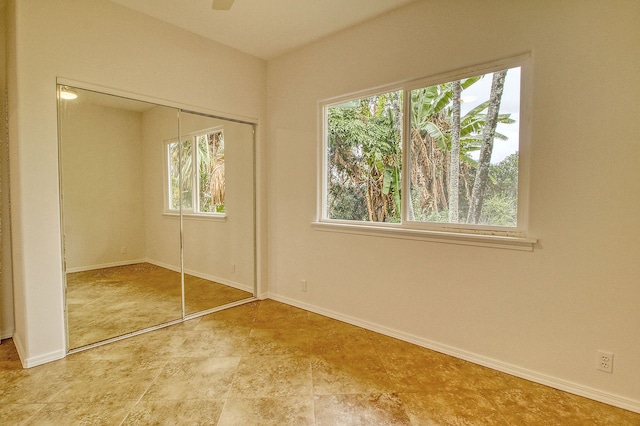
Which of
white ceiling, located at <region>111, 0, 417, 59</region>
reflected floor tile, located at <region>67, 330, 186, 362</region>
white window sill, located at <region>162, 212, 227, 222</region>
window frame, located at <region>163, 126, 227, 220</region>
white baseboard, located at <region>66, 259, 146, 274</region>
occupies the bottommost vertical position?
reflected floor tile, located at <region>67, 330, 186, 362</region>

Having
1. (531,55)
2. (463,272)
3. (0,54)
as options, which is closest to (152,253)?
(0,54)

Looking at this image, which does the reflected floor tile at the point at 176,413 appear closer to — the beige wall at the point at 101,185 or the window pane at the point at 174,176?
the beige wall at the point at 101,185

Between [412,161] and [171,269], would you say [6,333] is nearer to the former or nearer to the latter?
[171,269]

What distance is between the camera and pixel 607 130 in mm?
1789

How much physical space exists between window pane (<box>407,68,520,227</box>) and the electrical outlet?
35.7 inches

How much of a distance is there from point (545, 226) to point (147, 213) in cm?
323

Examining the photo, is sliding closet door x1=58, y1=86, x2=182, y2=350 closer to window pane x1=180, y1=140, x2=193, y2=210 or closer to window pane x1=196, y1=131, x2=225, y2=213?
window pane x1=180, y1=140, x2=193, y2=210

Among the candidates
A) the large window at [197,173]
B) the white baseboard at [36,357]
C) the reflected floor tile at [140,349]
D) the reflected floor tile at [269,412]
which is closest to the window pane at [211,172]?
the large window at [197,173]

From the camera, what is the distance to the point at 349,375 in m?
2.13

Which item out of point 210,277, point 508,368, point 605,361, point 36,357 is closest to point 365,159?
point 508,368

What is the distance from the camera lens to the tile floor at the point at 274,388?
5.61 feet

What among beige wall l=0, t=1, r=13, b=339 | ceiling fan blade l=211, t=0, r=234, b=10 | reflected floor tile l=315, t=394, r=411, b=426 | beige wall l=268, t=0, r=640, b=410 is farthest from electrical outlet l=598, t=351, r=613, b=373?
beige wall l=0, t=1, r=13, b=339

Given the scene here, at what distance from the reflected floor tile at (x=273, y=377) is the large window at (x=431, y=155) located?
4.64 feet

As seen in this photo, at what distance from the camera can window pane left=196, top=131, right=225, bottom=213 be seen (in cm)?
322
